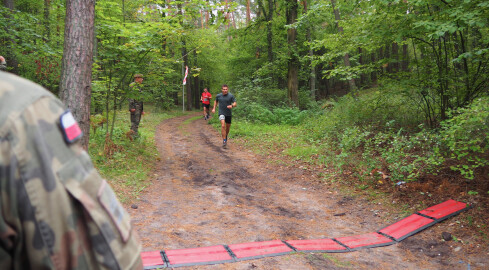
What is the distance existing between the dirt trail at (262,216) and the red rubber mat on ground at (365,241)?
120mm

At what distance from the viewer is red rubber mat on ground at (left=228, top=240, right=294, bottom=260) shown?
392 centimetres

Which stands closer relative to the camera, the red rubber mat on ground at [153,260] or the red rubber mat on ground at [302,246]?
the red rubber mat on ground at [153,260]

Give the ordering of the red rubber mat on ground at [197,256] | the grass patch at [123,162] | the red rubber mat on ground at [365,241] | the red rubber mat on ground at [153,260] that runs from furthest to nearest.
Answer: the grass patch at [123,162] < the red rubber mat on ground at [365,241] < the red rubber mat on ground at [197,256] < the red rubber mat on ground at [153,260]

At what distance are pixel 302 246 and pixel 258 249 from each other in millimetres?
646

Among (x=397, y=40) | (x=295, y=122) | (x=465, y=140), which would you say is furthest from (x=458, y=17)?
(x=295, y=122)

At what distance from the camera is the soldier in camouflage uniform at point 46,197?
0.76 metres

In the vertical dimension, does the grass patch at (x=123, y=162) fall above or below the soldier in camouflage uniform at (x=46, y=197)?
below

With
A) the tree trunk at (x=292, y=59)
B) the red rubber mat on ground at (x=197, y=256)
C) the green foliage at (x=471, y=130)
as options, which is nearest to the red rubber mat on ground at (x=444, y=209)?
the green foliage at (x=471, y=130)

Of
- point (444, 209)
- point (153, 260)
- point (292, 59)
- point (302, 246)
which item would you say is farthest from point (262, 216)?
point (292, 59)

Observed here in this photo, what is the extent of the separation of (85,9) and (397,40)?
19.0 feet

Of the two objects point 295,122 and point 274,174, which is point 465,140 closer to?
point 274,174

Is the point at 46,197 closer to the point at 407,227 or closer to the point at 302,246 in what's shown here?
the point at 302,246

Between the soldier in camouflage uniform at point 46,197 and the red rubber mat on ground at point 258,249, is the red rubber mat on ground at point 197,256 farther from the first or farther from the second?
the soldier in camouflage uniform at point 46,197

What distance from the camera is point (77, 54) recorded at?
5.16 m
